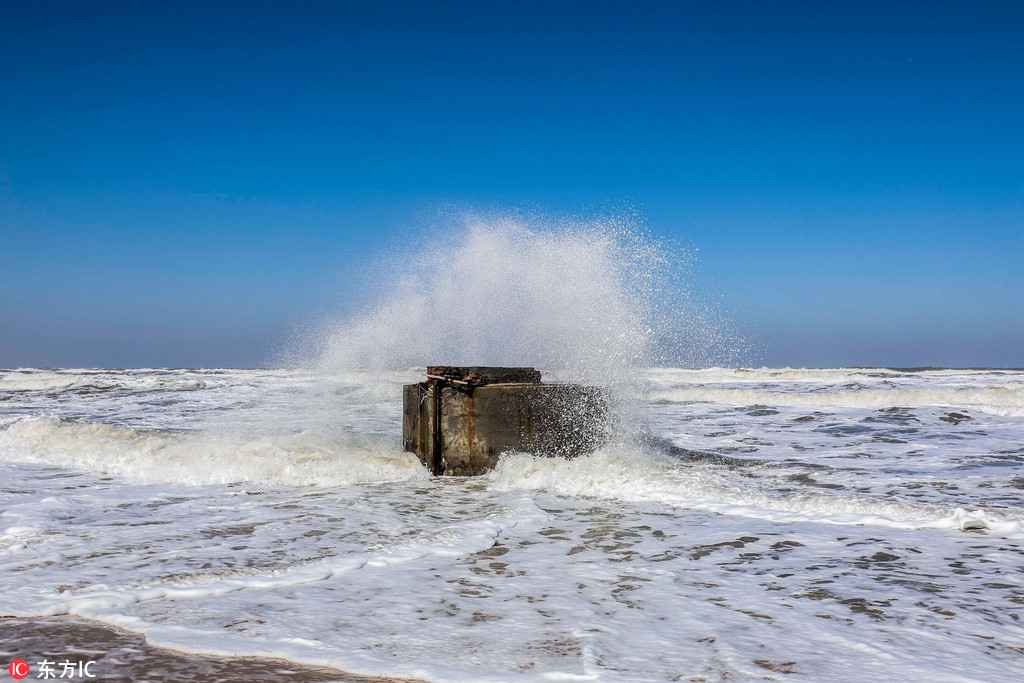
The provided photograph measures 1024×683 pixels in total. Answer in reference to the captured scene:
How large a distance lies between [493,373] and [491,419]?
59 centimetres

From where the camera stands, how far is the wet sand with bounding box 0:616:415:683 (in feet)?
7.29

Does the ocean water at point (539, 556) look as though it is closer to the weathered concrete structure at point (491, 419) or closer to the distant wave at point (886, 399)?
the weathered concrete structure at point (491, 419)

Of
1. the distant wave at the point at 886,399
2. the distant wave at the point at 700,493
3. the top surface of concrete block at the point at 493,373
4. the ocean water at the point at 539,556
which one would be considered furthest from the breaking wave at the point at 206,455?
the distant wave at the point at 886,399

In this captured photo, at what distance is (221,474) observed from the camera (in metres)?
6.25

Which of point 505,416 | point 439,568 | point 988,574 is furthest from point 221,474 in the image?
point 988,574

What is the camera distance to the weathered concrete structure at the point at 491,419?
589 centimetres

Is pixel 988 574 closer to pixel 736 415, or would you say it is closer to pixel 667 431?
pixel 667 431

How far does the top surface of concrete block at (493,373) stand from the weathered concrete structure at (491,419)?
13mm

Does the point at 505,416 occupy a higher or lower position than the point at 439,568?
higher

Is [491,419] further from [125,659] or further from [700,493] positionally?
[125,659]

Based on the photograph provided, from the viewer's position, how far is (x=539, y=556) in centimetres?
363

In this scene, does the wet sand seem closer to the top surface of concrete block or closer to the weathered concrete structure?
the weathered concrete structure

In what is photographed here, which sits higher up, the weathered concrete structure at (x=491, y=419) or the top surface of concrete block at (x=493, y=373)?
the top surface of concrete block at (x=493, y=373)

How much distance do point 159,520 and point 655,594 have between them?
3.31 m
